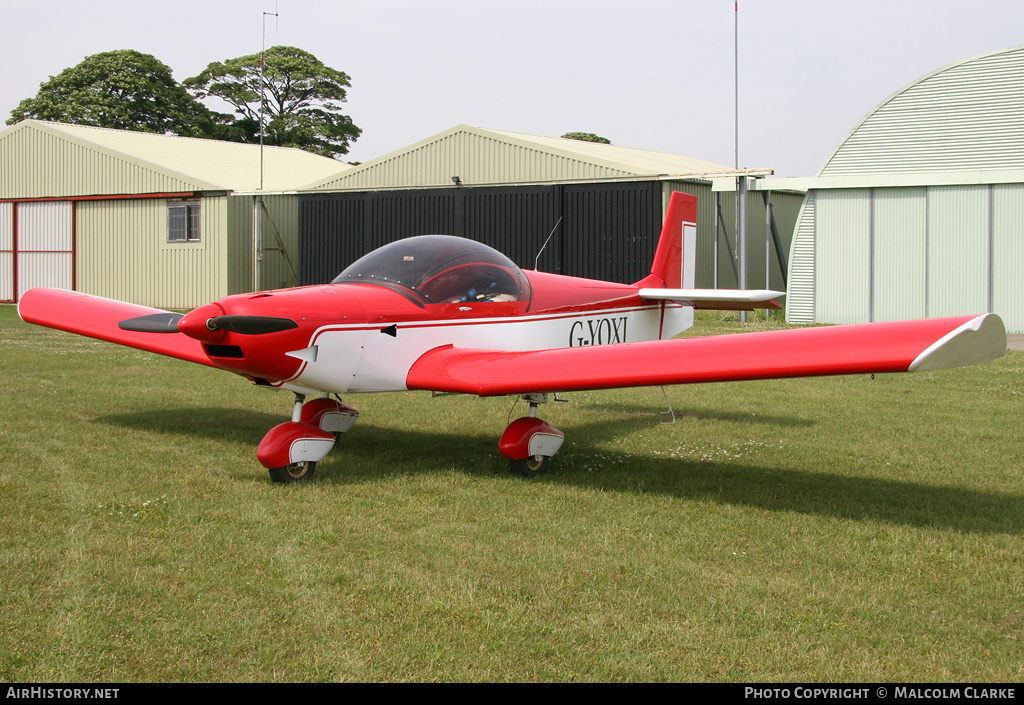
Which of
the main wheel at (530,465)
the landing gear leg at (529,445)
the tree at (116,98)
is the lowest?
the main wheel at (530,465)

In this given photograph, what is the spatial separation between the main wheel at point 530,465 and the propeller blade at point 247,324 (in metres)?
Result: 2.00

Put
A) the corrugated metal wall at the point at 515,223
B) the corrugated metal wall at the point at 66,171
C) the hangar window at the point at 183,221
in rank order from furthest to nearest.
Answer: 1. the corrugated metal wall at the point at 66,171
2. the hangar window at the point at 183,221
3. the corrugated metal wall at the point at 515,223

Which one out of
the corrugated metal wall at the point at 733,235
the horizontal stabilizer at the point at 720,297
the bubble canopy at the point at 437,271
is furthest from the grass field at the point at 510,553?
the corrugated metal wall at the point at 733,235

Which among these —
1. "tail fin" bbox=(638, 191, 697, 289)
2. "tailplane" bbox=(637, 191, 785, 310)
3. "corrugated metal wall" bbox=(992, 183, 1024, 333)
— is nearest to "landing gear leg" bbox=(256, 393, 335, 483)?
"tailplane" bbox=(637, 191, 785, 310)

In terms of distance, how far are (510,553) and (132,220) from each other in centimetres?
2625

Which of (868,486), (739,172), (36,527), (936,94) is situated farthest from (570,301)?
(936,94)

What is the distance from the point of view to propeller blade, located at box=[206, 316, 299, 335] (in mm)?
5922

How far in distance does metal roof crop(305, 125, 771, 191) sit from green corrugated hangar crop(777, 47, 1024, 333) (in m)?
3.38

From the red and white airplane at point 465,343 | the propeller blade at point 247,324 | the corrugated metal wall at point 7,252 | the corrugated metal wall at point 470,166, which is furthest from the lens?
the corrugated metal wall at point 7,252

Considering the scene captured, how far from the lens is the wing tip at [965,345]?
4.66 metres

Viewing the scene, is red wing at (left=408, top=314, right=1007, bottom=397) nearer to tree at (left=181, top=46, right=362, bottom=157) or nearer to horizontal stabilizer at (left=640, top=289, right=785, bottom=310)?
horizontal stabilizer at (left=640, top=289, right=785, bottom=310)

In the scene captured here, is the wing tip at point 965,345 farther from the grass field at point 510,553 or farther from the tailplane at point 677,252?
the tailplane at point 677,252

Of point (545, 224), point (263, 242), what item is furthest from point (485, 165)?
point (263, 242)

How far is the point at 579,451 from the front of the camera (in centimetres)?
778
